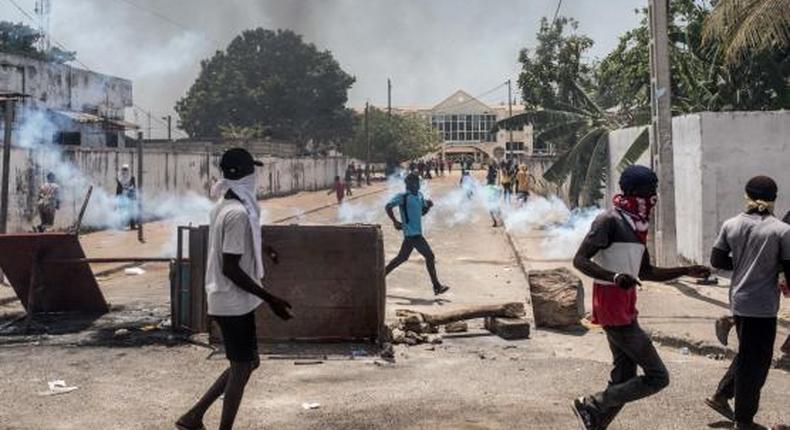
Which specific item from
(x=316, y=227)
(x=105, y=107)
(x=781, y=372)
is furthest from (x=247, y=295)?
(x=105, y=107)

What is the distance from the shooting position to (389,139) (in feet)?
204

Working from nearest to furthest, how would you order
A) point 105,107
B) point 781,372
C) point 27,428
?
point 27,428, point 781,372, point 105,107

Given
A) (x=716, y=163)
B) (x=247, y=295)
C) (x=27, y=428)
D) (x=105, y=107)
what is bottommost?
(x=27, y=428)

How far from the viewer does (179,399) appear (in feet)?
17.9

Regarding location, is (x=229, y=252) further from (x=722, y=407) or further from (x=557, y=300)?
(x=557, y=300)

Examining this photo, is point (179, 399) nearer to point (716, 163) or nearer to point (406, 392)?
point (406, 392)

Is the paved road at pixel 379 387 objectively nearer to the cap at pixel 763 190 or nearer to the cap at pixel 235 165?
the cap at pixel 763 190

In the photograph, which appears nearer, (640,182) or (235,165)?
(640,182)

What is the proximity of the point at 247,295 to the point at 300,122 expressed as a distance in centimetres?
6031

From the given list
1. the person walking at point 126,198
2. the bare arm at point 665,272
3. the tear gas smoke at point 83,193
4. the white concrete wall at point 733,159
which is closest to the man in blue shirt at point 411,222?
the white concrete wall at point 733,159

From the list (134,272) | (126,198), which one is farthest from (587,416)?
(126,198)

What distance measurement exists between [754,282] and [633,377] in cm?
85

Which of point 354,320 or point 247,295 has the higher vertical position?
point 247,295

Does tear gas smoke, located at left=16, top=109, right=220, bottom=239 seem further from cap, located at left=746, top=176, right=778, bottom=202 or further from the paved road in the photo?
cap, located at left=746, top=176, right=778, bottom=202
